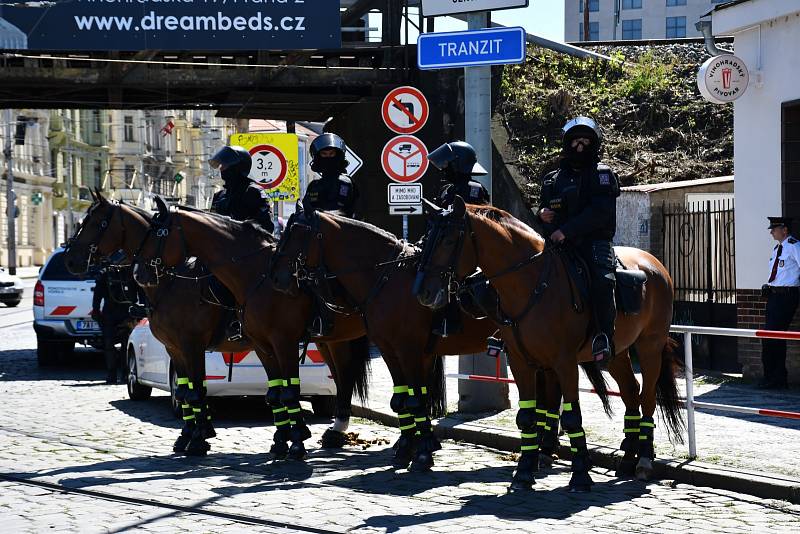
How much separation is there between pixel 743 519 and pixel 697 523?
0.38 m

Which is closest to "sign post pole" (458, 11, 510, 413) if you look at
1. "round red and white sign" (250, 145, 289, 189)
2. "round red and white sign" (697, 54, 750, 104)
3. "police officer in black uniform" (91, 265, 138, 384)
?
"round red and white sign" (697, 54, 750, 104)

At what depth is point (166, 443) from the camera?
1209 cm

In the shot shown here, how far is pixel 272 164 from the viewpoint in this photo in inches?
781

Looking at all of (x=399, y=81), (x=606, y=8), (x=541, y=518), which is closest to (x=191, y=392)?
(x=541, y=518)

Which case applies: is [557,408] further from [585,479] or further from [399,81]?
[399,81]

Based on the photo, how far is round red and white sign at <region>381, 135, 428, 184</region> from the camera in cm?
1555

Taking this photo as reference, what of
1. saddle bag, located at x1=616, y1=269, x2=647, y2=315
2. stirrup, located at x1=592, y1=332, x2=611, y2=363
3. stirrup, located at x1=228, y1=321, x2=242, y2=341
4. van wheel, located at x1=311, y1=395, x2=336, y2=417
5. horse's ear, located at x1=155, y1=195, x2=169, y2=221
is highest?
horse's ear, located at x1=155, y1=195, x2=169, y2=221

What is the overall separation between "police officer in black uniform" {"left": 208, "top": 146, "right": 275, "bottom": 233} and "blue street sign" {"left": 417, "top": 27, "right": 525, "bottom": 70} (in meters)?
2.07

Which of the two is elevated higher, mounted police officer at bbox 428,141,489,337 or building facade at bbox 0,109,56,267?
building facade at bbox 0,109,56,267

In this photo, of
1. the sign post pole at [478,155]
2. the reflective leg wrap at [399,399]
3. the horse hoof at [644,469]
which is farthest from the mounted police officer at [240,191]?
the horse hoof at [644,469]

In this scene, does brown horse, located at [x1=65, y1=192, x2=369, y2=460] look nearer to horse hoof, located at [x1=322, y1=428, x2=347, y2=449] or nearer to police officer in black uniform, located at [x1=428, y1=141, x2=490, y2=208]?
horse hoof, located at [x1=322, y1=428, x2=347, y2=449]

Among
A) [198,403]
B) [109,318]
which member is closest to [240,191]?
[198,403]

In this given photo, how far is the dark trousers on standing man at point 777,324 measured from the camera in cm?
1473

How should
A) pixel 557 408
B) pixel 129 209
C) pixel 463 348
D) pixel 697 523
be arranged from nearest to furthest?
pixel 697 523
pixel 557 408
pixel 463 348
pixel 129 209
